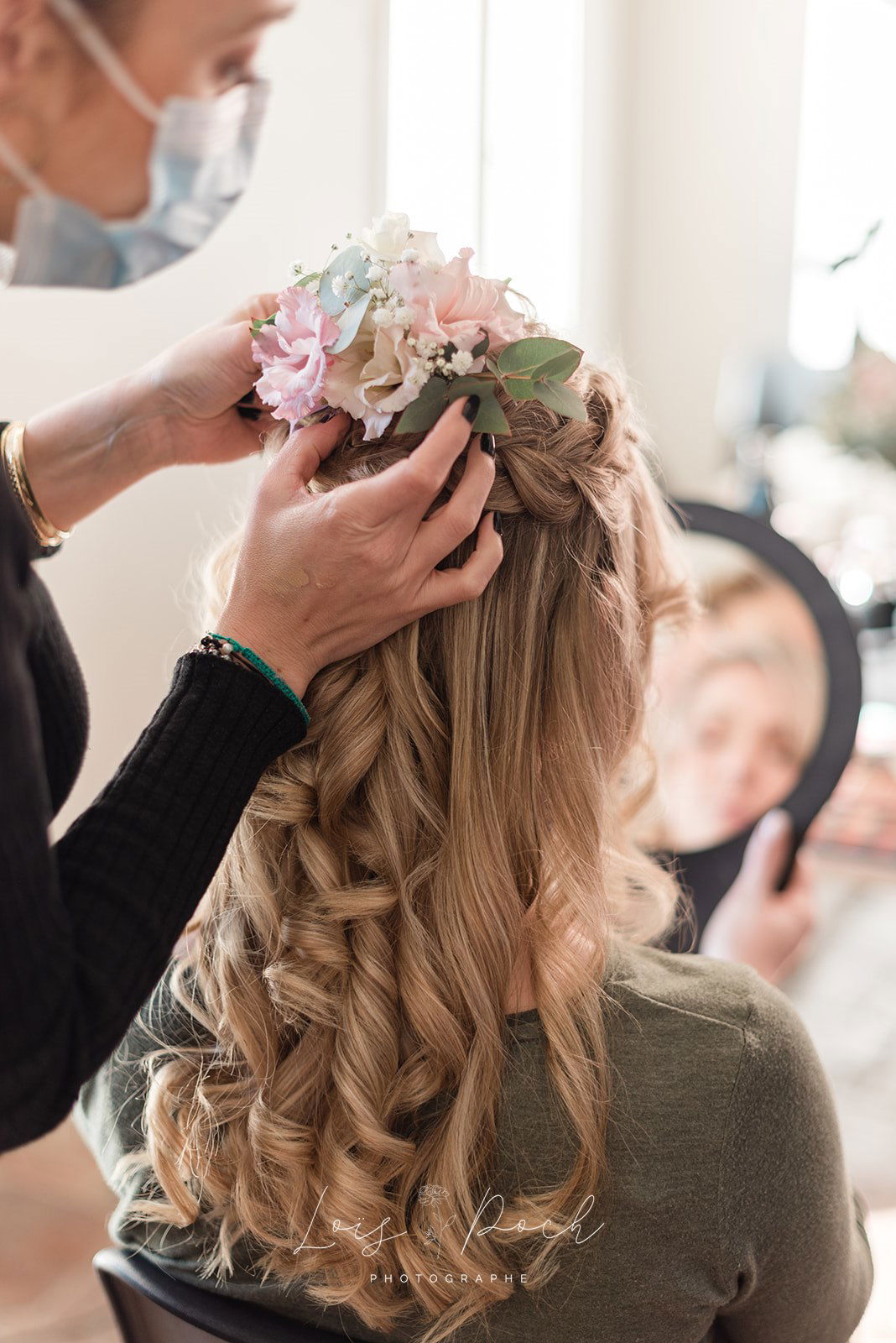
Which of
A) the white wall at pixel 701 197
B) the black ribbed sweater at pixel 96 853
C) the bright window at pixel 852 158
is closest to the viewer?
the black ribbed sweater at pixel 96 853

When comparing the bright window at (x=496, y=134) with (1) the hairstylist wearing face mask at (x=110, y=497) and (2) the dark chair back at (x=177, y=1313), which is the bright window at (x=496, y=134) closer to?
(1) the hairstylist wearing face mask at (x=110, y=497)

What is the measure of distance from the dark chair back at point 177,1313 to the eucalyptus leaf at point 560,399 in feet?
2.07

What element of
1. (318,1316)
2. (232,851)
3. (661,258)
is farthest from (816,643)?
(661,258)

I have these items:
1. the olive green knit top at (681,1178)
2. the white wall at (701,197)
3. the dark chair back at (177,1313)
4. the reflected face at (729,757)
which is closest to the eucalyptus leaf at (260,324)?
the olive green knit top at (681,1178)

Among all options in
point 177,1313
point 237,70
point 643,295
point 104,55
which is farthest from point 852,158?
point 177,1313

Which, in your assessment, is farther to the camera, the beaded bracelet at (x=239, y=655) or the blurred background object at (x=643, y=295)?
the blurred background object at (x=643, y=295)

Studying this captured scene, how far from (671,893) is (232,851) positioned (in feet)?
1.77

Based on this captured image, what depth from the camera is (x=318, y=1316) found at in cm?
76

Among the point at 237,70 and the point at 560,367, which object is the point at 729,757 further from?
the point at 237,70

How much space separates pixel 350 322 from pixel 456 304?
0.08m

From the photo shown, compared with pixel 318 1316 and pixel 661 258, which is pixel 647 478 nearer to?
pixel 318 1316

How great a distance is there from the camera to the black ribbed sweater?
54cm

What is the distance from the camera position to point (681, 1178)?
2.37ft

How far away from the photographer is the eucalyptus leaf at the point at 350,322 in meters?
0.72
